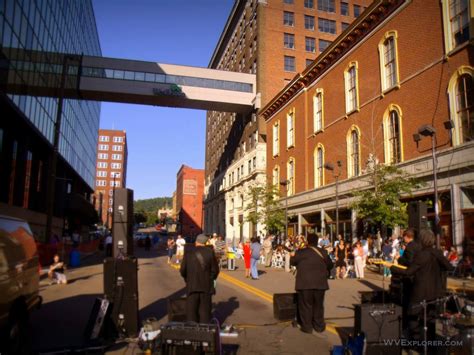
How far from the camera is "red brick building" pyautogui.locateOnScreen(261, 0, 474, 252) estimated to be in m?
18.8

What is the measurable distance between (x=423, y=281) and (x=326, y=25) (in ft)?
168

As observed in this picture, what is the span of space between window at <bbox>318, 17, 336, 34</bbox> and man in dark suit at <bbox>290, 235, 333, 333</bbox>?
160ft

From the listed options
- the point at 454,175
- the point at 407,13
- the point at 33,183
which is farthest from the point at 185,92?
the point at 454,175

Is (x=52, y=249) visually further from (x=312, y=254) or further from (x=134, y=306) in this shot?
(x=312, y=254)

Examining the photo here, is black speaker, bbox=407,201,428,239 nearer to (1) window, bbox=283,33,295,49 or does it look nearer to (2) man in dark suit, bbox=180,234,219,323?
(2) man in dark suit, bbox=180,234,219,323

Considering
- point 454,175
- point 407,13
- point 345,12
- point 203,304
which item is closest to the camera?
point 203,304

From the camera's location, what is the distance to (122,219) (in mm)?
9344

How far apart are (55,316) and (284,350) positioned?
566cm

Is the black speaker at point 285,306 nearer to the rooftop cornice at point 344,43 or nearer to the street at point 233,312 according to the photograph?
the street at point 233,312

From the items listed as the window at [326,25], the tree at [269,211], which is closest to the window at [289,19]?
the window at [326,25]

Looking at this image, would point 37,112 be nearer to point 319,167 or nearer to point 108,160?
point 319,167

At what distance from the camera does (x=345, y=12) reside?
53.8 m

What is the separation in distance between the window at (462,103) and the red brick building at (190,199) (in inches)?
3842

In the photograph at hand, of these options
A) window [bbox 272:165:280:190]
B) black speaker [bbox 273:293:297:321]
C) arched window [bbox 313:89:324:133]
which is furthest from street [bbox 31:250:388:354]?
window [bbox 272:165:280:190]
